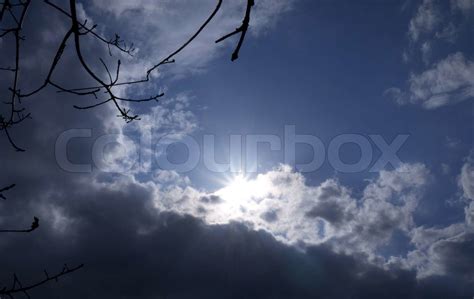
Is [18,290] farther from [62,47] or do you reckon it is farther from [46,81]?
[62,47]

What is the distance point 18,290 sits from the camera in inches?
109

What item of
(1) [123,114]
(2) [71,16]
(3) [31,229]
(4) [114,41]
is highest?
(4) [114,41]

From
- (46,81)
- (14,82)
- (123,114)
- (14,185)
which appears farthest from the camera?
(123,114)

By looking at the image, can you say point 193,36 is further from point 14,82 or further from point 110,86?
point 14,82

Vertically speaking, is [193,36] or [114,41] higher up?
[114,41]

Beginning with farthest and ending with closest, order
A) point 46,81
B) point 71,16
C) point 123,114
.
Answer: point 123,114 < point 46,81 < point 71,16

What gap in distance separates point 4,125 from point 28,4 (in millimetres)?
1697

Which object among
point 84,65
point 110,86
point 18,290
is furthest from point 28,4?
point 18,290

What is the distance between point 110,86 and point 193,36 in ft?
3.78

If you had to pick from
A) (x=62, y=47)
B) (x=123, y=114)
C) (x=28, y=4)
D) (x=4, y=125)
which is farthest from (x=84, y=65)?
(x=4, y=125)

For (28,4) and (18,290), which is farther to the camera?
(18,290)

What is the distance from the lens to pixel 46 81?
2.49 metres

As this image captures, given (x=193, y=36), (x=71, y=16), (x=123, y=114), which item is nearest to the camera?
(x=193, y=36)

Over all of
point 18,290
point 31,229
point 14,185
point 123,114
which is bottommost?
point 18,290
